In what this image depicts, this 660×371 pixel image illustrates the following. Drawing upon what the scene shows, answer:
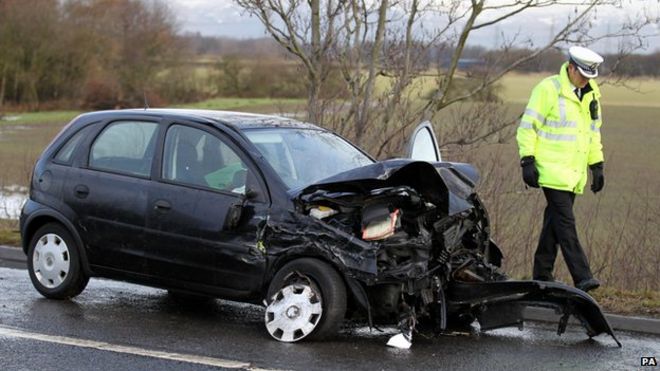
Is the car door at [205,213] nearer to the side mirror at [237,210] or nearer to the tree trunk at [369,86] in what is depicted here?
the side mirror at [237,210]

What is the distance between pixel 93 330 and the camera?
21.6 ft

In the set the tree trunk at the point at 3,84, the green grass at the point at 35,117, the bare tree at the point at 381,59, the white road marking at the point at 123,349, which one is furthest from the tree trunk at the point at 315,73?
the tree trunk at the point at 3,84

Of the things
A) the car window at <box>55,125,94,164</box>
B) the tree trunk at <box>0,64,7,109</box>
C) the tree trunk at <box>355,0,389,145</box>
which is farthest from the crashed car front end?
the tree trunk at <box>0,64,7,109</box>

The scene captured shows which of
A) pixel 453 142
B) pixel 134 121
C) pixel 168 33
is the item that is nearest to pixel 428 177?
pixel 134 121

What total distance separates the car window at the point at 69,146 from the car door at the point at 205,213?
0.89 m

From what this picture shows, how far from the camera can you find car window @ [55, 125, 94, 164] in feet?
25.2

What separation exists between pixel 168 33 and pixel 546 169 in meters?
59.0

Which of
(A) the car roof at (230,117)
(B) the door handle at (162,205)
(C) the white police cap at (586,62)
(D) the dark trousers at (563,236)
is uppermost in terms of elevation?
(C) the white police cap at (586,62)

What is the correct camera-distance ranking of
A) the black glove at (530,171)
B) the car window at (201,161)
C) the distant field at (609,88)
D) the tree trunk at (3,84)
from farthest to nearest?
the tree trunk at (3,84), the distant field at (609,88), the black glove at (530,171), the car window at (201,161)

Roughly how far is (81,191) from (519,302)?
3.34 metres

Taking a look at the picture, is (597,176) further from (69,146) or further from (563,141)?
(69,146)

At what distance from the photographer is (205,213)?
6750mm

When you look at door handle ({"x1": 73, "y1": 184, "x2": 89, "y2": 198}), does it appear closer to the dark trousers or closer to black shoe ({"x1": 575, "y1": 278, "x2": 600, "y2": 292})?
the dark trousers

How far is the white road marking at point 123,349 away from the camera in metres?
5.77
